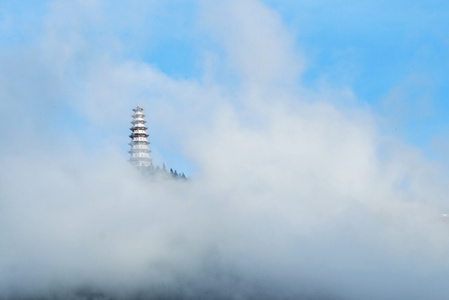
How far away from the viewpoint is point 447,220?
614ft

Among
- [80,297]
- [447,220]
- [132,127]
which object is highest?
[132,127]

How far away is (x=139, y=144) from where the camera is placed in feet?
514

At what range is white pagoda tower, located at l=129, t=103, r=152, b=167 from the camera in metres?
156

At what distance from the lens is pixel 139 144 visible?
156750mm

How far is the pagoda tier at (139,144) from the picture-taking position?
156000 mm

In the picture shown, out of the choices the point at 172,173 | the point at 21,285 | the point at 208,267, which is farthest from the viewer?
the point at 208,267

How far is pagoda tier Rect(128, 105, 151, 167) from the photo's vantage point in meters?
156

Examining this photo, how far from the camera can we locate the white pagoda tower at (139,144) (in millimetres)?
156000

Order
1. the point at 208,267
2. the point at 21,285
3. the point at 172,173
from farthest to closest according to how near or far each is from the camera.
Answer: the point at 208,267, the point at 172,173, the point at 21,285

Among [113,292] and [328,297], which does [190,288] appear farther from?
[328,297]

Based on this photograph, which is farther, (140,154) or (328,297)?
(328,297)

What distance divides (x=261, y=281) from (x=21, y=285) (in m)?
60.1

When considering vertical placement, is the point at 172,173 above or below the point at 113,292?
above

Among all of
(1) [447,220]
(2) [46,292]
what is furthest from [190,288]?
(1) [447,220]
